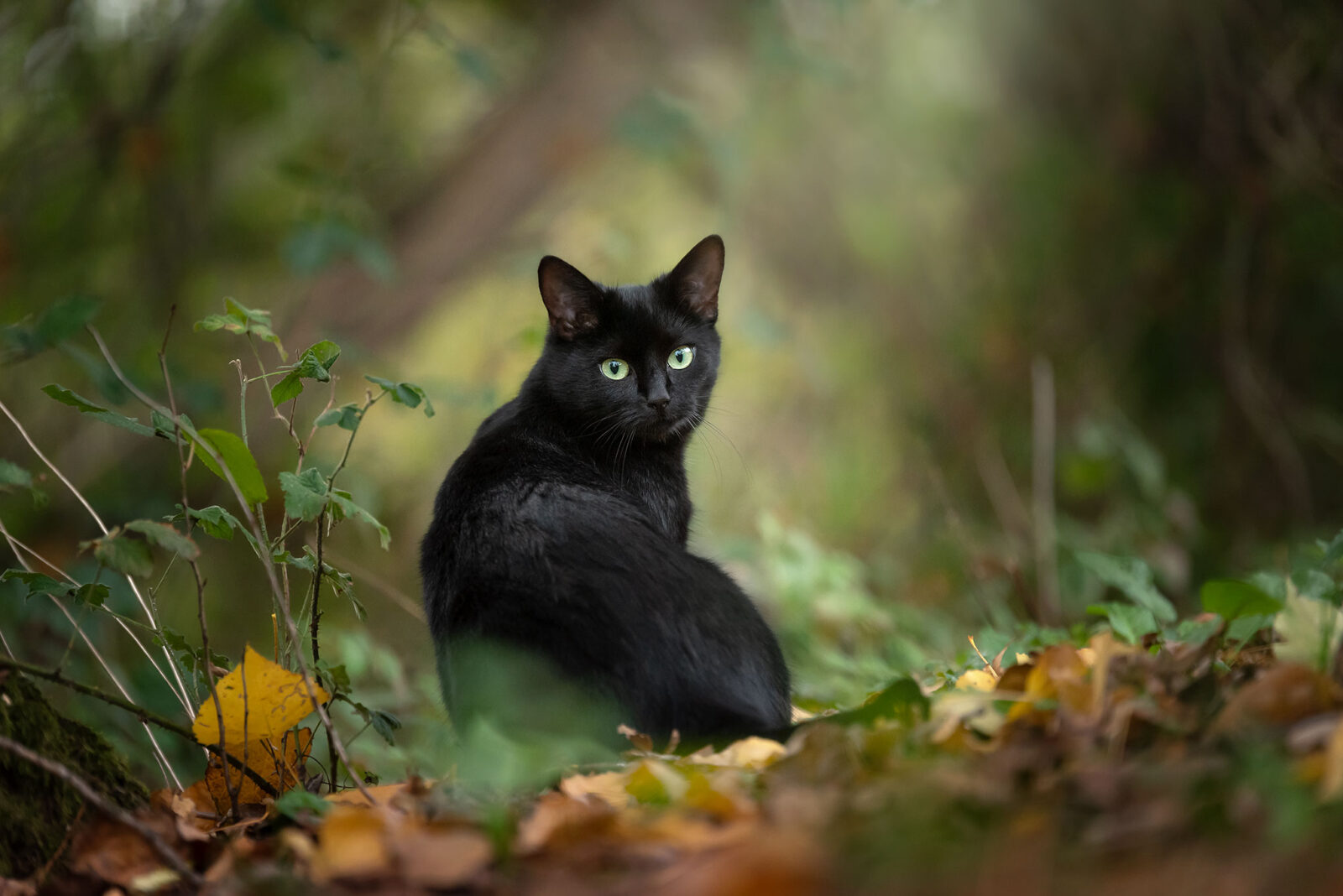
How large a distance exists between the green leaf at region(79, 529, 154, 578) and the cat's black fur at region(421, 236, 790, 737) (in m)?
0.64

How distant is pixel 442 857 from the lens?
126 centimetres

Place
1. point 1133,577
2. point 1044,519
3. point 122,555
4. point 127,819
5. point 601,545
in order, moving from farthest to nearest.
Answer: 1. point 1044,519
2. point 1133,577
3. point 601,545
4. point 122,555
5. point 127,819

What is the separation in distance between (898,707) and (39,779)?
4.55ft

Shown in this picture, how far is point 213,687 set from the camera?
1707mm

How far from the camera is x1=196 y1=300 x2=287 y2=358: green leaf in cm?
193

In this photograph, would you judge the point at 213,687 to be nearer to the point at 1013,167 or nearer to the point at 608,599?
the point at 608,599

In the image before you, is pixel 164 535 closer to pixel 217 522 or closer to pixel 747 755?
pixel 217 522

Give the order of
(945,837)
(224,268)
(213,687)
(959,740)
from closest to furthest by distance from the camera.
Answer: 1. (945,837)
2. (959,740)
3. (213,687)
4. (224,268)

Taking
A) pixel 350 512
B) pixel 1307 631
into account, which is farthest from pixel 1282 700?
pixel 350 512

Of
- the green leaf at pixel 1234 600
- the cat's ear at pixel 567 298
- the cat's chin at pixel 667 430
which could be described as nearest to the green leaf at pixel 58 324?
the cat's ear at pixel 567 298

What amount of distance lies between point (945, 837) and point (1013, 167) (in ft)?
18.5

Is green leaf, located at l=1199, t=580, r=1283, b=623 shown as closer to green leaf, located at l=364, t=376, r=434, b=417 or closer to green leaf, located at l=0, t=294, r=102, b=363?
green leaf, located at l=364, t=376, r=434, b=417

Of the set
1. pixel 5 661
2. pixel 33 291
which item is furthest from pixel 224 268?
pixel 5 661

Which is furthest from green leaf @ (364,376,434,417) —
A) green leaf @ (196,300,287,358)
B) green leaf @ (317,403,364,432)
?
green leaf @ (196,300,287,358)
